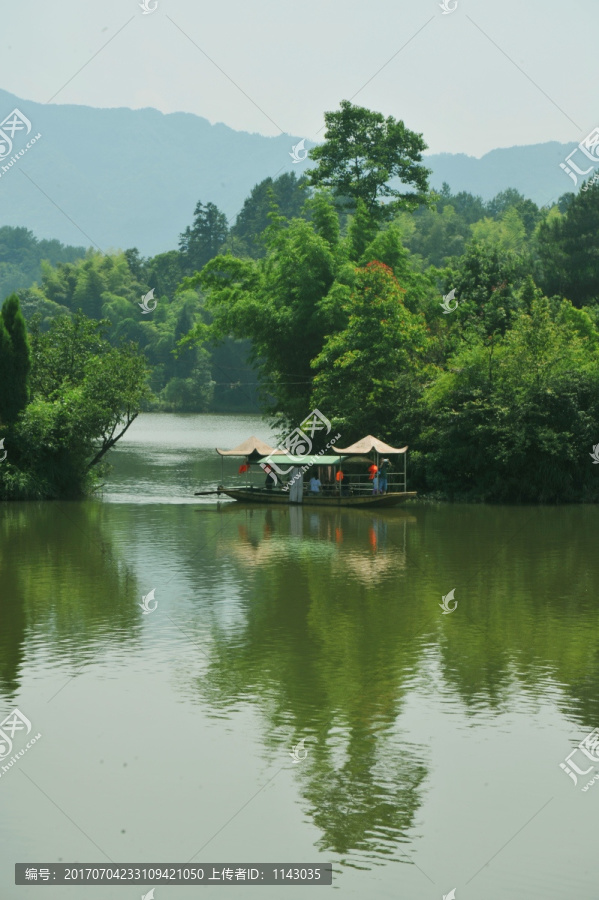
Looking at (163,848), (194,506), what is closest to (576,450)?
(194,506)

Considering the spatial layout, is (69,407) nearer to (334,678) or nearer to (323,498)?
(323,498)

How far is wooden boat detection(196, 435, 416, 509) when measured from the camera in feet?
112

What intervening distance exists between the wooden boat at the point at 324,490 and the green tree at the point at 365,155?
16703mm

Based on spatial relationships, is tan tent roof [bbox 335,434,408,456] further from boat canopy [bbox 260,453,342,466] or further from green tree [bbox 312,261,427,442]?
green tree [bbox 312,261,427,442]

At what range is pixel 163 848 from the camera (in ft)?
30.1

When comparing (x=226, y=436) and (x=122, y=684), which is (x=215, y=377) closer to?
(x=226, y=436)

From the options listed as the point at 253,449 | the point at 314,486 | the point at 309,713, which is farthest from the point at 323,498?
the point at 309,713

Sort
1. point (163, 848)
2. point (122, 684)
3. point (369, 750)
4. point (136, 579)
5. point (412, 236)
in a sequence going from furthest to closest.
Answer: point (412, 236) → point (136, 579) → point (122, 684) → point (369, 750) → point (163, 848)

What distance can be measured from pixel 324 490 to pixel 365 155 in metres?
19.3

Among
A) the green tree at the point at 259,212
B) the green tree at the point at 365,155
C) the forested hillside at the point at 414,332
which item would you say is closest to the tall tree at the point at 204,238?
the green tree at the point at 259,212

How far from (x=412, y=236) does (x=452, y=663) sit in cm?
10839

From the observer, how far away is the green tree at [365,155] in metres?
48.2

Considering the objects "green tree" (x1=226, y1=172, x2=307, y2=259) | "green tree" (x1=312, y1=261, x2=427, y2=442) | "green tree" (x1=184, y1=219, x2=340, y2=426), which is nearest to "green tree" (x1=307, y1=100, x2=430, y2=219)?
"green tree" (x1=184, y1=219, x2=340, y2=426)

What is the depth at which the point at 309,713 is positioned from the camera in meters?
12.3
